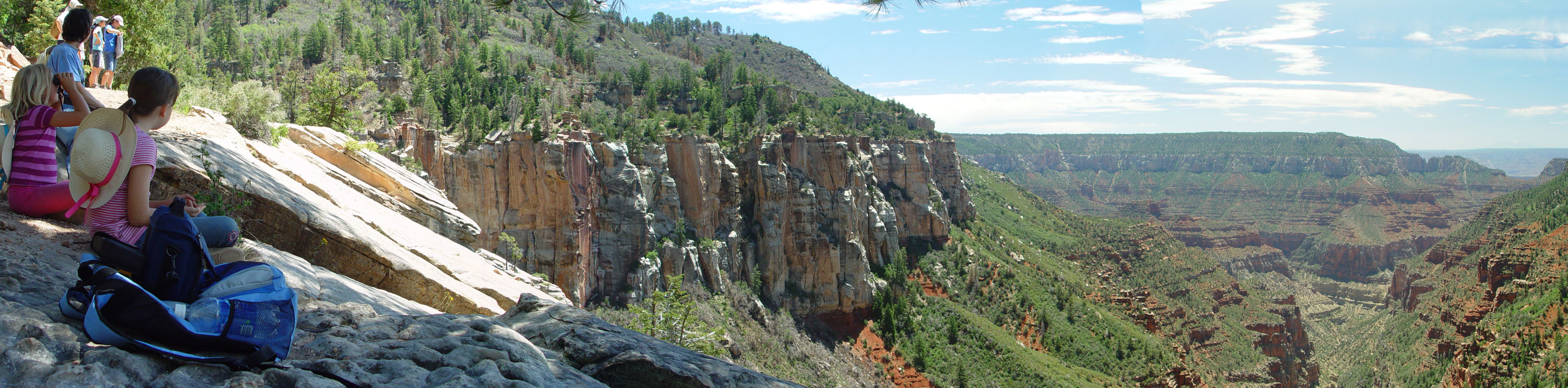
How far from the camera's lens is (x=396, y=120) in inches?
1494

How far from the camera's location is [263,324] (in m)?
4.10

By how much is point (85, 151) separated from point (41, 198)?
1.52m

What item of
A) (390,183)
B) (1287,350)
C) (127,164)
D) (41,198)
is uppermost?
(127,164)

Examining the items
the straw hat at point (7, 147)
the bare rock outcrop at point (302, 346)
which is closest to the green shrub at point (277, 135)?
the straw hat at point (7, 147)

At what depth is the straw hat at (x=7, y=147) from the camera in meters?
5.20

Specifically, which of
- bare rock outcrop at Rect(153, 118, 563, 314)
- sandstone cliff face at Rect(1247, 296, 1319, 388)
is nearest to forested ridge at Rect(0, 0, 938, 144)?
bare rock outcrop at Rect(153, 118, 563, 314)

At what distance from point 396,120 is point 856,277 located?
28869 mm

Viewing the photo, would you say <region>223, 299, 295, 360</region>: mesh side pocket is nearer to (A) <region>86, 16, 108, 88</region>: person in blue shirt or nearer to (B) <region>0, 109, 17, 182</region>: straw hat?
(B) <region>0, 109, 17, 182</region>: straw hat

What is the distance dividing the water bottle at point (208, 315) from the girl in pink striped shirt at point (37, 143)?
7.11ft

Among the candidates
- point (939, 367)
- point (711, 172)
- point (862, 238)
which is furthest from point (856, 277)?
point (711, 172)

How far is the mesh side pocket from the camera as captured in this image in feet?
13.0

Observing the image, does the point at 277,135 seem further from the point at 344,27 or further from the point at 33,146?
the point at 344,27

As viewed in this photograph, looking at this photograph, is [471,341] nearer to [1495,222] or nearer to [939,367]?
[939,367]

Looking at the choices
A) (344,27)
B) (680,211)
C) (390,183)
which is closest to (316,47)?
(344,27)
